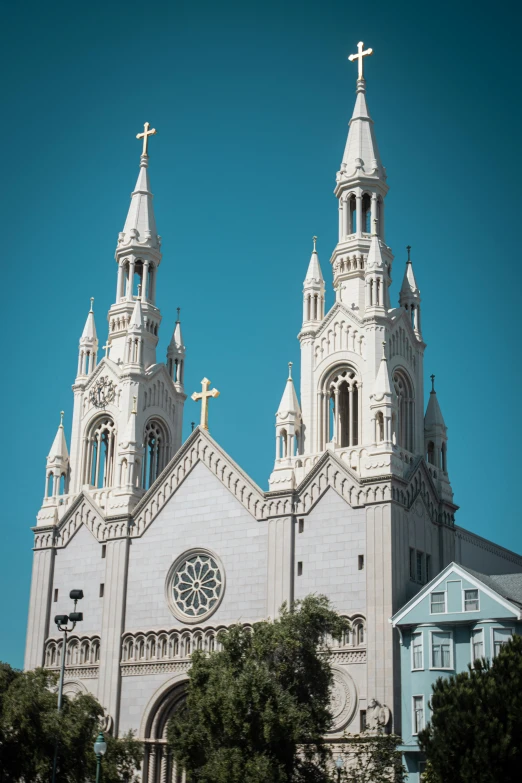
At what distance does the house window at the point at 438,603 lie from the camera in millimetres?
53000

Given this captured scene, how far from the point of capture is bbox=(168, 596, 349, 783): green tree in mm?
46500

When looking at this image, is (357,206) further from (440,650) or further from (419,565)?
(440,650)

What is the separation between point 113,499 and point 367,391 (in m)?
16.6

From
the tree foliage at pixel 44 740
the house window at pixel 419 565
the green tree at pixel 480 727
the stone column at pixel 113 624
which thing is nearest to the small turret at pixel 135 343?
the stone column at pixel 113 624

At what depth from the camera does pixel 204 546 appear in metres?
64.0

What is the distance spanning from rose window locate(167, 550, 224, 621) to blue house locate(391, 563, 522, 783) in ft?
39.0

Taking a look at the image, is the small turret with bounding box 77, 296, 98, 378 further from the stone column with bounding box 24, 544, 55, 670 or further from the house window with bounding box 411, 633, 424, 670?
the house window with bounding box 411, 633, 424, 670

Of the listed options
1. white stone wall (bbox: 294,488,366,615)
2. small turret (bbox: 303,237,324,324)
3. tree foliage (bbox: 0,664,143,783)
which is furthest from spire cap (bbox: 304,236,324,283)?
tree foliage (bbox: 0,664,143,783)

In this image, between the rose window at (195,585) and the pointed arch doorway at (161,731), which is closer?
the pointed arch doorway at (161,731)

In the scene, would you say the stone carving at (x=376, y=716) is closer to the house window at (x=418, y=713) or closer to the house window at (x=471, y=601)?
the house window at (x=418, y=713)

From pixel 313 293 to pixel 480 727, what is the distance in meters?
30.9

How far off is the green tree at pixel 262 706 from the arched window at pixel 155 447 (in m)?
24.2

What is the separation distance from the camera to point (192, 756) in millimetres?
48312

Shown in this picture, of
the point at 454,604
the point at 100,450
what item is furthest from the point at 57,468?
the point at 454,604
